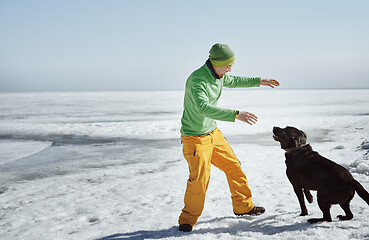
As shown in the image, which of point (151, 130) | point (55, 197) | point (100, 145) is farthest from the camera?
point (151, 130)

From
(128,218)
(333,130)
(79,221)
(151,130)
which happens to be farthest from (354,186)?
(151,130)

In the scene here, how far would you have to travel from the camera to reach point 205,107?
279 centimetres

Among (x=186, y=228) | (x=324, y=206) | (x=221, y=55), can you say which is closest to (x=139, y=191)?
(x=186, y=228)

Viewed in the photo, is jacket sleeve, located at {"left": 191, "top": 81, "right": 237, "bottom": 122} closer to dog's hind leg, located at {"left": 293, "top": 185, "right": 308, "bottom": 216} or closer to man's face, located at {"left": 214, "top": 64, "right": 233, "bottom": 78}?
man's face, located at {"left": 214, "top": 64, "right": 233, "bottom": 78}

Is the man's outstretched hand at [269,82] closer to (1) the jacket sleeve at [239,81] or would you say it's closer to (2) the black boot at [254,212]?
(1) the jacket sleeve at [239,81]

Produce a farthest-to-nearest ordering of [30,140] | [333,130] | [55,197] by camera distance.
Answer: [333,130]
[30,140]
[55,197]

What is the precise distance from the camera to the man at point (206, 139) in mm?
2916

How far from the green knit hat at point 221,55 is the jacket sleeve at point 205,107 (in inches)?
10.8

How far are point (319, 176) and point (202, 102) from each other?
1.23 metres

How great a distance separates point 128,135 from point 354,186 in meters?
8.35

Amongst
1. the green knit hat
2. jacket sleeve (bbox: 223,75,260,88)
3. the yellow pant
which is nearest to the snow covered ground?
the yellow pant

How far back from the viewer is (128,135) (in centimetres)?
1027

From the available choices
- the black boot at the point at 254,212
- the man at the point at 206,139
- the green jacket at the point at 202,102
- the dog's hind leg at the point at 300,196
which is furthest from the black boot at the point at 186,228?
the dog's hind leg at the point at 300,196

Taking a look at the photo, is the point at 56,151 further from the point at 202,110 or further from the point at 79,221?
the point at 202,110
